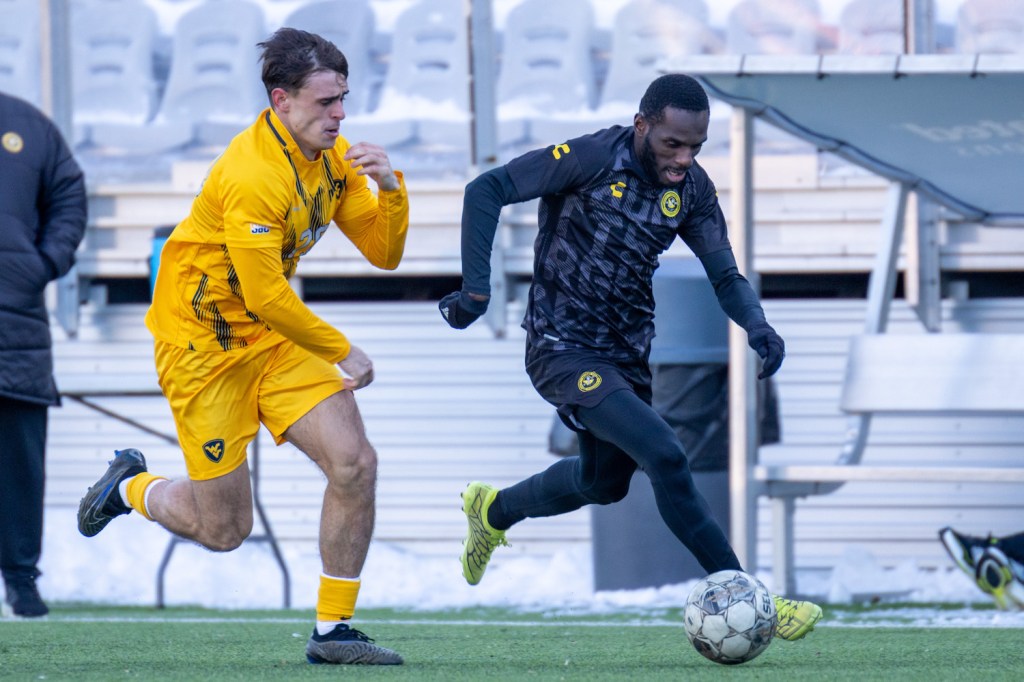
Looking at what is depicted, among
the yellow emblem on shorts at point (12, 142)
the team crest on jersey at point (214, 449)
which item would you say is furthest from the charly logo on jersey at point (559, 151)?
the yellow emblem on shorts at point (12, 142)

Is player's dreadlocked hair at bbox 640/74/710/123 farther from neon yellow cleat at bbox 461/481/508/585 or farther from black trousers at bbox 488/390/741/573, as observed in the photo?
neon yellow cleat at bbox 461/481/508/585

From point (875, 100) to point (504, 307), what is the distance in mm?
3015

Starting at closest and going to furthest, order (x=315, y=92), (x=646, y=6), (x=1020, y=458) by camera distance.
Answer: (x=315, y=92), (x=1020, y=458), (x=646, y=6)

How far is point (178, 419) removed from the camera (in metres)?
5.17

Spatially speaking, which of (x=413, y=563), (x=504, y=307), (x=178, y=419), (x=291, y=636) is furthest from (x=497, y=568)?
(x=178, y=419)

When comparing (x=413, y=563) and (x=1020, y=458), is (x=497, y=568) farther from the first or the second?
(x=1020, y=458)

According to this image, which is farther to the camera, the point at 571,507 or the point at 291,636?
the point at 291,636

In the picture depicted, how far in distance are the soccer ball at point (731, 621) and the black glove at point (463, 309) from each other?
41.3 inches

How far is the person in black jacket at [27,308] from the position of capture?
23.3 ft

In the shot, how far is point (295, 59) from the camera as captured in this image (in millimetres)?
4742

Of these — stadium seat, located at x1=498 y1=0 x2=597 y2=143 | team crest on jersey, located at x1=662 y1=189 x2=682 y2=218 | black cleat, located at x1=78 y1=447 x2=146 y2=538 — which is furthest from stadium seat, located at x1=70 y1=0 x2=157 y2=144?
team crest on jersey, located at x1=662 y1=189 x2=682 y2=218

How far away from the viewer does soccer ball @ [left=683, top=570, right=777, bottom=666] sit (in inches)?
180

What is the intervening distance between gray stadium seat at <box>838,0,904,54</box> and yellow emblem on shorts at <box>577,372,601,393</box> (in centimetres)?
528

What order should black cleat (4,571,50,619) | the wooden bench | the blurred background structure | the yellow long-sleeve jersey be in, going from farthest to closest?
the blurred background structure → the wooden bench → black cleat (4,571,50,619) → the yellow long-sleeve jersey
